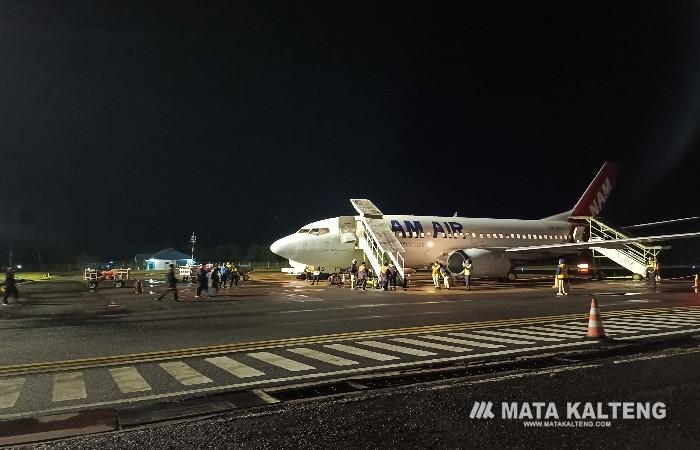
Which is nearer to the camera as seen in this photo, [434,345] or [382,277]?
[434,345]

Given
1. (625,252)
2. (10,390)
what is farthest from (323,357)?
(625,252)

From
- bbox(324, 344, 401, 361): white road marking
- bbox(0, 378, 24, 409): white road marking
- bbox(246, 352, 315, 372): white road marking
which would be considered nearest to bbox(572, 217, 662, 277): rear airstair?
bbox(324, 344, 401, 361): white road marking

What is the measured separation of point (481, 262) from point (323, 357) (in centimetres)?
2342

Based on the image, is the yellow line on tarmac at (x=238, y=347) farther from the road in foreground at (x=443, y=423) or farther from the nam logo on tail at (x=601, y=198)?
the nam logo on tail at (x=601, y=198)

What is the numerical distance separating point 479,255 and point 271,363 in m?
24.4

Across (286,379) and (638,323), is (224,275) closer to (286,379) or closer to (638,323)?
(638,323)

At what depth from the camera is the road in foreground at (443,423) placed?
5043mm

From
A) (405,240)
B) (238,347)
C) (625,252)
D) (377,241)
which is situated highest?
(405,240)

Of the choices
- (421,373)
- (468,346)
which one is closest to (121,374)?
(421,373)

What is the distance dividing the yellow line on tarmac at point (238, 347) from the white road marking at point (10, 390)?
609mm

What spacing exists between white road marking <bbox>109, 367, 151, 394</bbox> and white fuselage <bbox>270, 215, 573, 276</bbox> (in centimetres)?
2357

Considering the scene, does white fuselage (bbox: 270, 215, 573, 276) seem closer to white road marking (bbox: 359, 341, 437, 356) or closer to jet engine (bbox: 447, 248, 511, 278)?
jet engine (bbox: 447, 248, 511, 278)

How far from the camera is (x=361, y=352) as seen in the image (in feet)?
32.7

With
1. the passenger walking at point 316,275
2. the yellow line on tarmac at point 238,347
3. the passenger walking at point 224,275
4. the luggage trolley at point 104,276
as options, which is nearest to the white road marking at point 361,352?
the yellow line on tarmac at point 238,347
